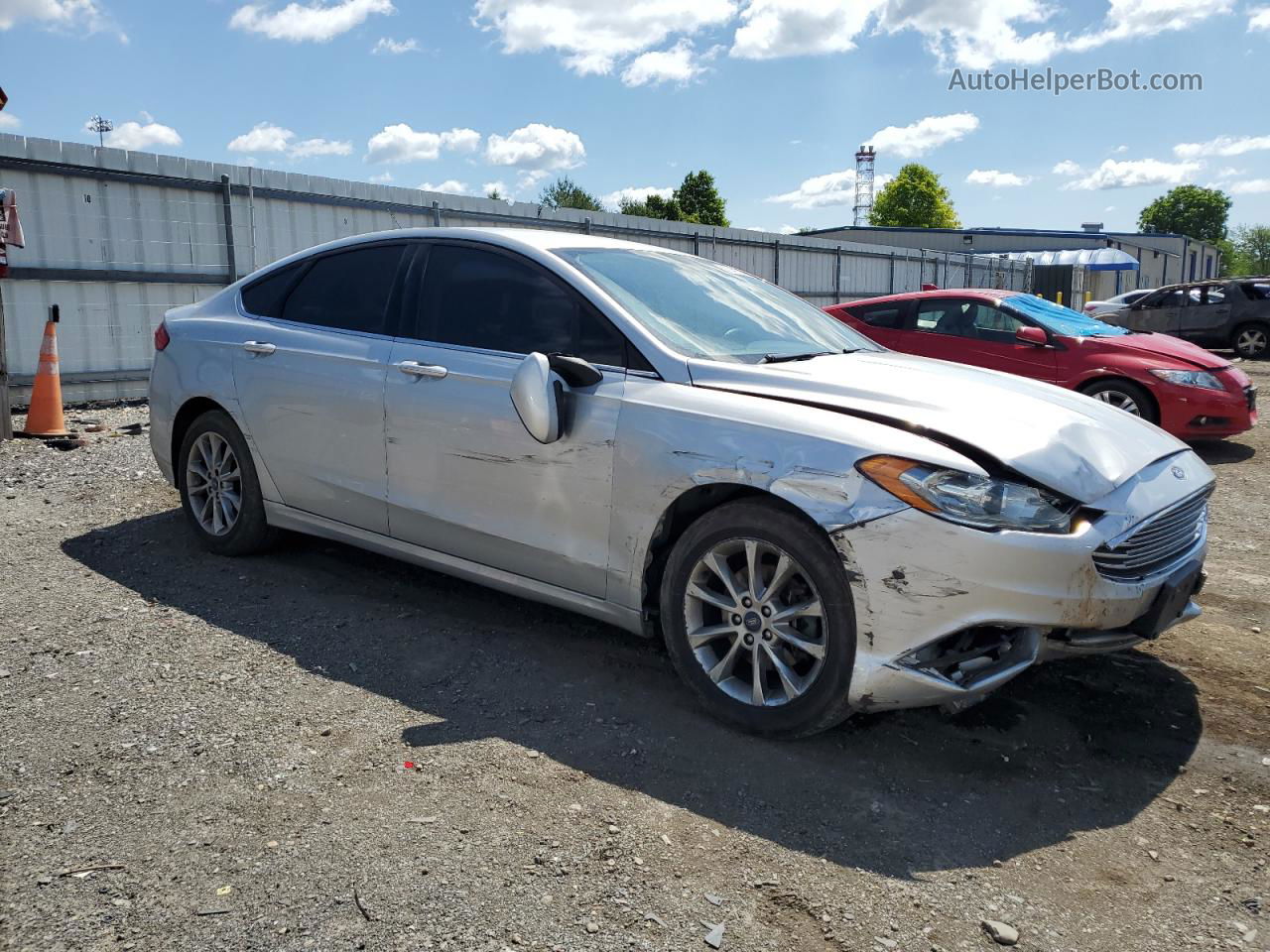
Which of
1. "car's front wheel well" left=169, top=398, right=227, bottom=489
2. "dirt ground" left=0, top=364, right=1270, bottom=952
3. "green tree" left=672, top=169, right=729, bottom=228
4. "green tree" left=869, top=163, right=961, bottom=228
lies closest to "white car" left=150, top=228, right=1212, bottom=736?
"car's front wheel well" left=169, top=398, right=227, bottom=489

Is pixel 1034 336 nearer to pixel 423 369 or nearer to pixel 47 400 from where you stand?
pixel 423 369

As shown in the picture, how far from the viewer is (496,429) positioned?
379 cm

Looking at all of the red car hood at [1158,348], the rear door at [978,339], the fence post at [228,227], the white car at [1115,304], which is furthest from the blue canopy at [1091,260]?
the fence post at [228,227]

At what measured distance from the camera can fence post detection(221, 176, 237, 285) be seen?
10.9 meters

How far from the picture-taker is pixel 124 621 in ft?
13.9

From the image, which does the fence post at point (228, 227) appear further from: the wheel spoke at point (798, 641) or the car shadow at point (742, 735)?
the wheel spoke at point (798, 641)

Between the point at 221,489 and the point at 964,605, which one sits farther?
the point at 221,489

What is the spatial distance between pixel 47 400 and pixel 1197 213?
146 meters

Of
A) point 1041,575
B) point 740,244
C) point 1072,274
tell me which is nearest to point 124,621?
point 1041,575

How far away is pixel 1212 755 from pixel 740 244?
1693 centimetres

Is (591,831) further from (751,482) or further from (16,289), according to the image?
(16,289)

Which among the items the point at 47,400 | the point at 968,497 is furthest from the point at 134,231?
the point at 968,497

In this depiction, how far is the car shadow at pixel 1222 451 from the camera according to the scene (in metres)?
8.74

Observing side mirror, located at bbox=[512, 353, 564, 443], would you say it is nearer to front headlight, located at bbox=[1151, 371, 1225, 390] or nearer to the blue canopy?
front headlight, located at bbox=[1151, 371, 1225, 390]
